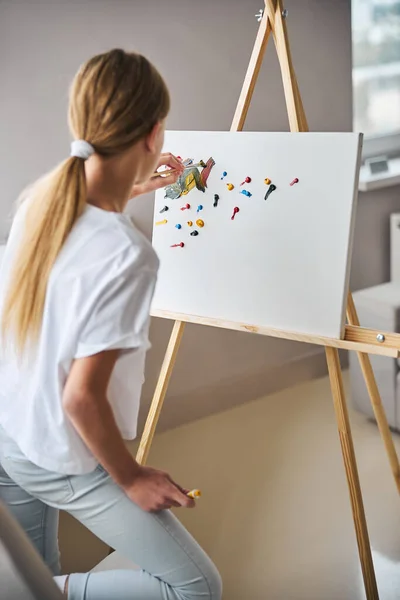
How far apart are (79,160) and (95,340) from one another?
31cm

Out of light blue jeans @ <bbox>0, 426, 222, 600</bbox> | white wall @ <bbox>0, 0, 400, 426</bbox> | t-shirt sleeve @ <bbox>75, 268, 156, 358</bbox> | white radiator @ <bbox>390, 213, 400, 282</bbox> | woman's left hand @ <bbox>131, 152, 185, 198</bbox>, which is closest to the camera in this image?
t-shirt sleeve @ <bbox>75, 268, 156, 358</bbox>

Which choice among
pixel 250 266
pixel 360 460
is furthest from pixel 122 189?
pixel 360 460

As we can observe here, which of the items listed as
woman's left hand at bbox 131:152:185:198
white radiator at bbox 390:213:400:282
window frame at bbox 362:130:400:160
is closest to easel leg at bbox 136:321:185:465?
woman's left hand at bbox 131:152:185:198

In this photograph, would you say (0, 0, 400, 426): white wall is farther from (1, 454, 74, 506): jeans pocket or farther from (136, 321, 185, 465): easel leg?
(1, 454, 74, 506): jeans pocket

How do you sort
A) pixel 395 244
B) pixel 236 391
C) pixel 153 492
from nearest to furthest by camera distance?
pixel 153 492 < pixel 236 391 < pixel 395 244

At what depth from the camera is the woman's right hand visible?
4.16ft

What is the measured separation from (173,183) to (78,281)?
805 mm

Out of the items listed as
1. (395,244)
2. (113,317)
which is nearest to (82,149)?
(113,317)

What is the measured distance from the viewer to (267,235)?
1.82 m

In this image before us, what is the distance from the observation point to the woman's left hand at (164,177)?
1843mm

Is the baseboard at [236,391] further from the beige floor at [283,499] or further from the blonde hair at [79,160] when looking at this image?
the blonde hair at [79,160]

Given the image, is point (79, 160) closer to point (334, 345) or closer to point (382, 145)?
point (334, 345)

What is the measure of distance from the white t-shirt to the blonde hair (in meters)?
0.03

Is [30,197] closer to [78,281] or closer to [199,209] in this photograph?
[78,281]
